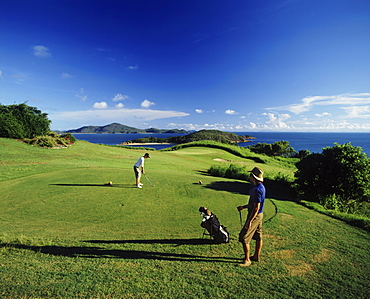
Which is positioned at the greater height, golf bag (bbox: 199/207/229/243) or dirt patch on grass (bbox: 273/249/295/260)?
golf bag (bbox: 199/207/229/243)

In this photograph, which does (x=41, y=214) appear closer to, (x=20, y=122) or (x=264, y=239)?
(x=264, y=239)

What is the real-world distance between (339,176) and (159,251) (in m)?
12.4

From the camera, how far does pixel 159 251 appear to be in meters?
5.34

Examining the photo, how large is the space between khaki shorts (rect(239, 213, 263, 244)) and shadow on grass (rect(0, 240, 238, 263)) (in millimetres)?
704

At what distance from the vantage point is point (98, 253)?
16.8 feet

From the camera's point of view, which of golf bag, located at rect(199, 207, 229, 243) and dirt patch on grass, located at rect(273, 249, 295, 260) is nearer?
dirt patch on grass, located at rect(273, 249, 295, 260)

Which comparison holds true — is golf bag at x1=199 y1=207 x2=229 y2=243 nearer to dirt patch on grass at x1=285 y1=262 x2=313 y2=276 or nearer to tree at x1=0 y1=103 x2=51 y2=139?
dirt patch on grass at x1=285 y1=262 x2=313 y2=276

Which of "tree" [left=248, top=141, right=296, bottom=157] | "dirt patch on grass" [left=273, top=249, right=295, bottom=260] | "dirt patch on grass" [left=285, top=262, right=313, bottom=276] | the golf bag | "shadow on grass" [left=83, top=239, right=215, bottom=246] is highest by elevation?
the golf bag

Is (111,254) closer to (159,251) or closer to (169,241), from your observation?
(159,251)

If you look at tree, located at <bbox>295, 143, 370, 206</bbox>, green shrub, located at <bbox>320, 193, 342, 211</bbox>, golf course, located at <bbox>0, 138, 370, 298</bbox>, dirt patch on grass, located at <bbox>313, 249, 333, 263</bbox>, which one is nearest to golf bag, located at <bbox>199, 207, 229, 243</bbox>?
golf course, located at <bbox>0, 138, 370, 298</bbox>

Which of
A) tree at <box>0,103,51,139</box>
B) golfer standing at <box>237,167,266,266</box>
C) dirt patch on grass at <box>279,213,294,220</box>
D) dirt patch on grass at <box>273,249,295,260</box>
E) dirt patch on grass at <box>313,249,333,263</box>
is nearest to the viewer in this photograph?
golfer standing at <box>237,167,266,266</box>

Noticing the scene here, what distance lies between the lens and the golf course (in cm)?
391

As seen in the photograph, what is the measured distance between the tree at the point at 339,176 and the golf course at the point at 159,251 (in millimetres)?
3998

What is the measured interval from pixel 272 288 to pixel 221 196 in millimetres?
6476
